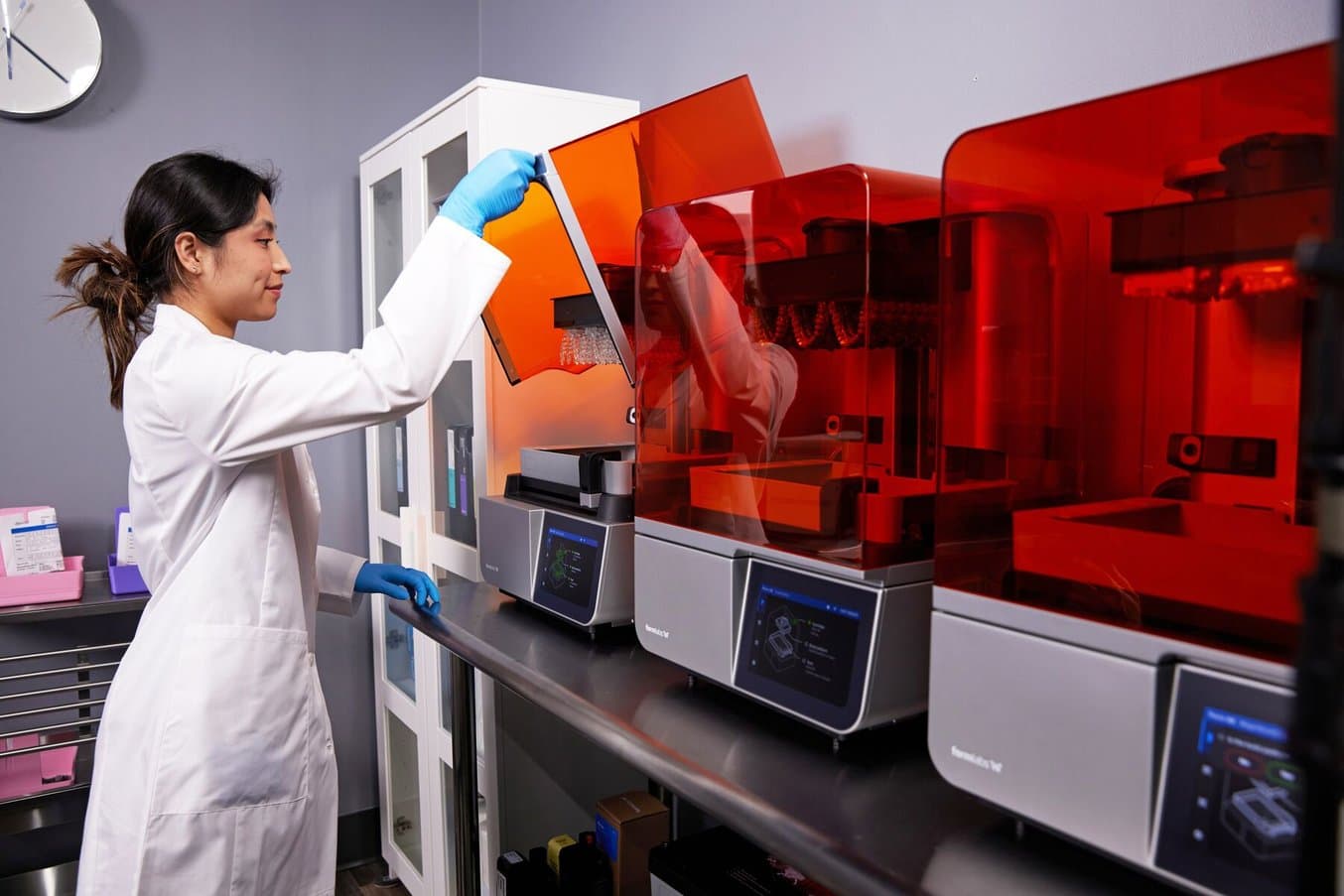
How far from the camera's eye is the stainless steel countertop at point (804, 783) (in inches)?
30.1

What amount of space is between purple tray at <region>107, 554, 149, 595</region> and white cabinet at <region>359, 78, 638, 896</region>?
1.90 ft

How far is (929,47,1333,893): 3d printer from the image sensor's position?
0.65 metres

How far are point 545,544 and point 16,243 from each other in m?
1.70

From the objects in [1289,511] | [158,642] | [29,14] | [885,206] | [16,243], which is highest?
[29,14]

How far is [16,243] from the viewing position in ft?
7.44

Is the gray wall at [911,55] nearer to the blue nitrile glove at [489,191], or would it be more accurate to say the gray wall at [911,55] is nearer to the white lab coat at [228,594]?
the blue nitrile glove at [489,191]

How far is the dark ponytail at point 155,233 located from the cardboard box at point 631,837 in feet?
3.65

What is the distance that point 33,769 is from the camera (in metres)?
2.13

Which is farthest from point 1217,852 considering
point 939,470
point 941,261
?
point 941,261

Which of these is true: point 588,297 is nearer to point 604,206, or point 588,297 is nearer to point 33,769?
point 604,206

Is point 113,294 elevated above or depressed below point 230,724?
above

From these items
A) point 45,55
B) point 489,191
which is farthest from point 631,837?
point 45,55

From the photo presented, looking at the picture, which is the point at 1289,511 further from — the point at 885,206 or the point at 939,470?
the point at 885,206

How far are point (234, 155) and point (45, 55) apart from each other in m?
0.45
